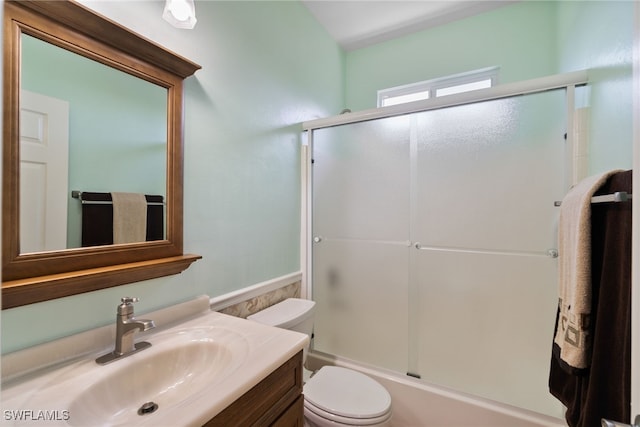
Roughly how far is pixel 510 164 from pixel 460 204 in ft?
1.05

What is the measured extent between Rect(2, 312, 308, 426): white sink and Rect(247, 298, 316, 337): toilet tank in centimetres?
34

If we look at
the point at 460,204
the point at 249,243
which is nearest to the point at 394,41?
the point at 460,204

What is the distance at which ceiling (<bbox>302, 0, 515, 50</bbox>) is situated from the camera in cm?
197

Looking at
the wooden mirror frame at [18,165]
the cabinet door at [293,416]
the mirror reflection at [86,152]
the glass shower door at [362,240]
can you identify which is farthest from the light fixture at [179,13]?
the cabinet door at [293,416]

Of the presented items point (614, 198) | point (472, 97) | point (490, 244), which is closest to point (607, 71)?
point (472, 97)

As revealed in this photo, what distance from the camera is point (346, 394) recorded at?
1.37 m

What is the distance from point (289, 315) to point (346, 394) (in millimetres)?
473

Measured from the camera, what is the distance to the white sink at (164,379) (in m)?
0.62

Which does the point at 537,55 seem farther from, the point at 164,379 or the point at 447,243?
the point at 164,379

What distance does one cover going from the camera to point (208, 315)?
117 cm

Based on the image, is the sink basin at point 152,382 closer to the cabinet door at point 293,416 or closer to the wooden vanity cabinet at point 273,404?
the wooden vanity cabinet at point 273,404

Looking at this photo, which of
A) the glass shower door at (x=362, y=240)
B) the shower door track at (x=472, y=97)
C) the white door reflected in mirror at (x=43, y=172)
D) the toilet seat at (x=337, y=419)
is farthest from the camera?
the glass shower door at (x=362, y=240)

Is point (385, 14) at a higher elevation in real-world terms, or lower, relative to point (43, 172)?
higher

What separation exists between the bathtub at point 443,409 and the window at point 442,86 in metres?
2.06
